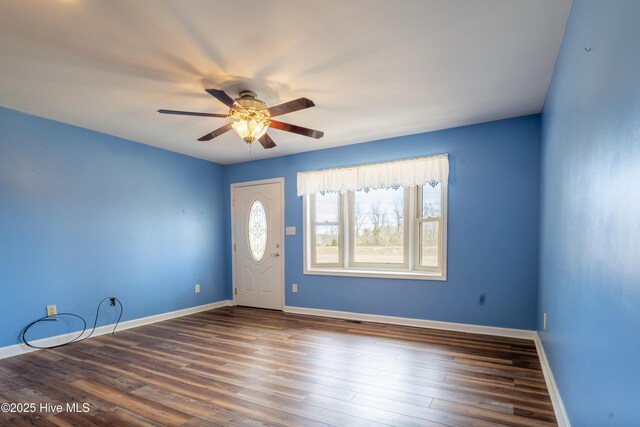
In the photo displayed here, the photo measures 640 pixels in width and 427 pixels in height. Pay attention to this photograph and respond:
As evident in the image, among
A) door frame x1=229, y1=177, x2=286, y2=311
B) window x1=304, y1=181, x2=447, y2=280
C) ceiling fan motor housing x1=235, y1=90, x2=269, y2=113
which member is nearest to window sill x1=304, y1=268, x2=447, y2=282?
window x1=304, y1=181, x2=447, y2=280

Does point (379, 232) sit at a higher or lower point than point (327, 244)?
higher

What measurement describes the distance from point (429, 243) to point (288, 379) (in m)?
2.45

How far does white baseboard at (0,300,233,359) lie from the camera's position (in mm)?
3196

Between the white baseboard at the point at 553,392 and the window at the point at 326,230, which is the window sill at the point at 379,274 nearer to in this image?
the window at the point at 326,230

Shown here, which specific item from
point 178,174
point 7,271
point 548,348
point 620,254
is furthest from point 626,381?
point 178,174

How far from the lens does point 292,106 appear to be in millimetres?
2475

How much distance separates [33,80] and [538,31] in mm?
3747

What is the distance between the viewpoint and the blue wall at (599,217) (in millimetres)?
941

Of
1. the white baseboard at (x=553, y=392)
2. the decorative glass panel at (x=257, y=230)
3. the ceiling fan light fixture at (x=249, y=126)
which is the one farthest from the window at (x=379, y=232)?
the ceiling fan light fixture at (x=249, y=126)

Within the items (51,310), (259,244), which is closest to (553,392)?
(259,244)

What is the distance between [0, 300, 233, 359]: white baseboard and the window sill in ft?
5.92

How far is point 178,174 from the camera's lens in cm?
494

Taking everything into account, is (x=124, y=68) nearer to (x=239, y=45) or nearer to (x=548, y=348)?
(x=239, y=45)

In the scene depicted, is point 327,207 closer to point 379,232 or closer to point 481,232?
point 379,232
